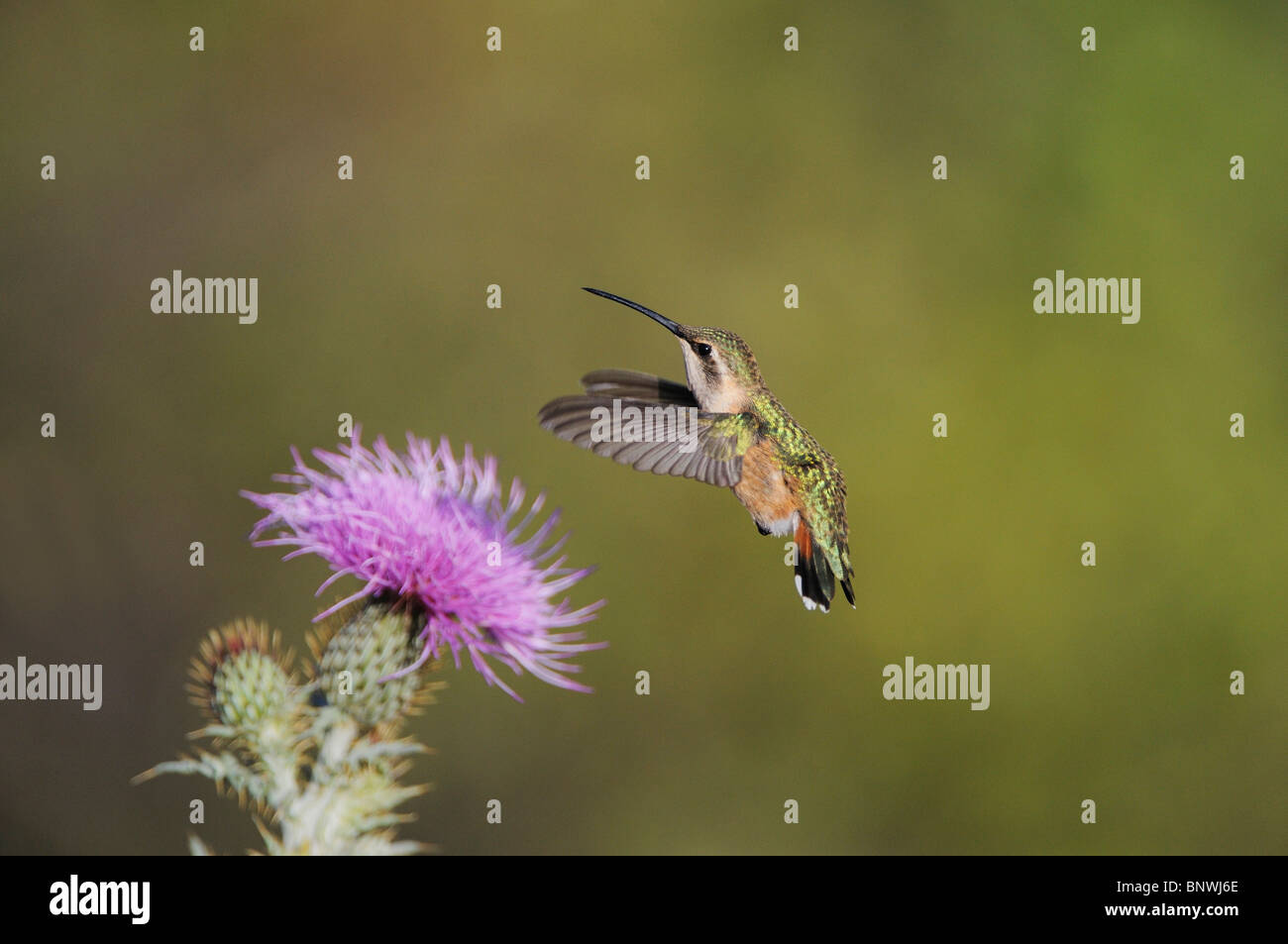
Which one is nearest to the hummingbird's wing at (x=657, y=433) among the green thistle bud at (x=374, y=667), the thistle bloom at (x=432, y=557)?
the thistle bloom at (x=432, y=557)

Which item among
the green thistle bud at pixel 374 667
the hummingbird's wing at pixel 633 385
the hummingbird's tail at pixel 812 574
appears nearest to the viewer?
the green thistle bud at pixel 374 667

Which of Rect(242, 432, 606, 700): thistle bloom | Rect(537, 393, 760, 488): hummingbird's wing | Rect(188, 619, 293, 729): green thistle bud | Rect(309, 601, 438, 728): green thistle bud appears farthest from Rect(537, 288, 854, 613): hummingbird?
Rect(188, 619, 293, 729): green thistle bud

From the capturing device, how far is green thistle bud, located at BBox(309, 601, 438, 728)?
2.85m

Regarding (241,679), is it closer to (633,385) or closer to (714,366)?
(633,385)

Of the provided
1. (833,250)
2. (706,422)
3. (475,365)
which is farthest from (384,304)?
(706,422)

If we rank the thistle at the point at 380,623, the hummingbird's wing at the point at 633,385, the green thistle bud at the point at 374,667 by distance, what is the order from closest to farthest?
the thistle at the point at 380,623 → the green thistle bud at the point at 374,667 → the hummingbird's wing at the point at 633,385

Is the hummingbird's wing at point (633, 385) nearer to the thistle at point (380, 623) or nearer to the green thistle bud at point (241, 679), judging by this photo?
the thistle at point (380, 623)

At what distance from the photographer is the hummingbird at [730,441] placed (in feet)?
9.48

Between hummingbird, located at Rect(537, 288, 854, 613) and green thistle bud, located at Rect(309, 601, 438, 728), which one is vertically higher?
hummingbird, located at Rect(537, 288, 854, 613)

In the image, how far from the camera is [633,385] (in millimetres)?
3363

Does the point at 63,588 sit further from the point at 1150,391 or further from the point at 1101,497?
the point at 1150,391

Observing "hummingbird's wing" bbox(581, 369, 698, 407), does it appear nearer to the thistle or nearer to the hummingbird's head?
the hummingbird's head

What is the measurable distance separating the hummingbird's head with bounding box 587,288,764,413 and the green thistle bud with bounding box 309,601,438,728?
1.13m

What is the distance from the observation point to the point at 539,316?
22.8 ft
